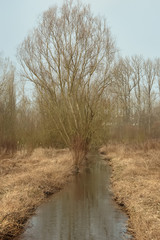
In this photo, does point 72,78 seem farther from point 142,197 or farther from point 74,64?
point 142,197

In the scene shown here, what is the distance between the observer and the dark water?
5.13 m

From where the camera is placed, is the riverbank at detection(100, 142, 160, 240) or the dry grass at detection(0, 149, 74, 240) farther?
the dry grass at detection(0, 149, 74, 240)

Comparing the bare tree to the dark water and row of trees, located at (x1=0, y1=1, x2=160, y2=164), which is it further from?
the dark water

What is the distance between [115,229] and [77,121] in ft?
34.3

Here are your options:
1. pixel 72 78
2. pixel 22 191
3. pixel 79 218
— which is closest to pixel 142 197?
pixel 79 218

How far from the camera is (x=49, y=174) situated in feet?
32.9

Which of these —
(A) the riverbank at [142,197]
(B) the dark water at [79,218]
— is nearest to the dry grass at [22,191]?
(B) the dark water at [79,218]

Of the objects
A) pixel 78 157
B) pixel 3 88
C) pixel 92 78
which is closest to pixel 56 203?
pixel 78 157

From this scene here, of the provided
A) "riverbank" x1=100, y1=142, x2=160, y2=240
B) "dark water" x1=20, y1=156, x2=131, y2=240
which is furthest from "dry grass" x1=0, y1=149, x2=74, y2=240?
"riverbank" x1=100, y1=142, x2=160, y2=240

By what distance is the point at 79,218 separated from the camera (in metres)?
6.08

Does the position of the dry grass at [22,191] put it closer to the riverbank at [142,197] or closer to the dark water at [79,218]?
the dark water at [79,218]

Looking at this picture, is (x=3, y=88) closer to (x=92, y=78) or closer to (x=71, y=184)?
(x=92, y=78)

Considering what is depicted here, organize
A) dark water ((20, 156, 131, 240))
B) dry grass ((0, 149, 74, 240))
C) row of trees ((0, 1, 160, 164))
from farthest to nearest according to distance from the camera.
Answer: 1. row of trees ((0, 1, 160, 164))
2. dry grass ((0, 149, 74, 240))
3. dark water ((20, 156, 131, 240))

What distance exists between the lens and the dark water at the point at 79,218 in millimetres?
5134
